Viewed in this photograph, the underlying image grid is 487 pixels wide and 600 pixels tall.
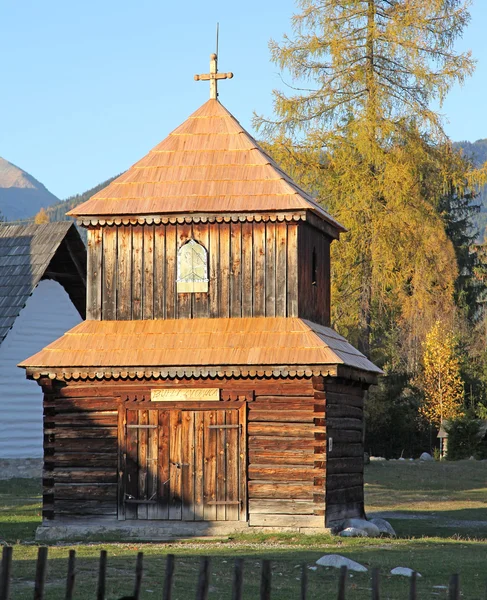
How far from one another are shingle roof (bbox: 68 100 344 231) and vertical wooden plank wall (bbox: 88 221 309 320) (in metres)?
0.44

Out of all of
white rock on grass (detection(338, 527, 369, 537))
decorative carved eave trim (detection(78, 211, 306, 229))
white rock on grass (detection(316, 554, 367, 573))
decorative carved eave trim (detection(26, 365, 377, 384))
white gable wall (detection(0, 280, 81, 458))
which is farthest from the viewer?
white gable wall (detection(0, 280, 81, 458))

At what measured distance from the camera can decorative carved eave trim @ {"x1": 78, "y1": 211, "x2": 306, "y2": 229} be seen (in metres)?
21.3

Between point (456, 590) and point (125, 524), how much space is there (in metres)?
14.2

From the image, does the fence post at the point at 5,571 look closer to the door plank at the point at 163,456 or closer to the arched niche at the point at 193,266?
the door plank at the point at 163,456

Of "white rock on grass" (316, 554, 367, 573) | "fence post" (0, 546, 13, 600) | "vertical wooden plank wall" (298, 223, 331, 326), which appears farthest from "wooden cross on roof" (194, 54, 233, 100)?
"fence post" (0, 546, 13, 600)

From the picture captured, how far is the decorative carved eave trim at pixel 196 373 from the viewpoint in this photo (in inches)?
780

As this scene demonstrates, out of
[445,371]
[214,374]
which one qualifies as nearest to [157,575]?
[214,374]

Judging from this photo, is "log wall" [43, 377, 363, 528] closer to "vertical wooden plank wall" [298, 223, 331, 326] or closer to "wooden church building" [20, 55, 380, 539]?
"wooden church building" [20, 55, 380, 539]

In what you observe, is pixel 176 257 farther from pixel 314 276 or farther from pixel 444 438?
pixel 444 438

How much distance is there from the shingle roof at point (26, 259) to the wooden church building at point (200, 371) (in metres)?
8.32

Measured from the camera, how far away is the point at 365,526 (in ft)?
67.8

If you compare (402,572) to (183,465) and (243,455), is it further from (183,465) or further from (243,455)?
(183,465)

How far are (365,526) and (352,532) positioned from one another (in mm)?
577

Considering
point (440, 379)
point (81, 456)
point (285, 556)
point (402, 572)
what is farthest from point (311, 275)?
point (440, 379)
